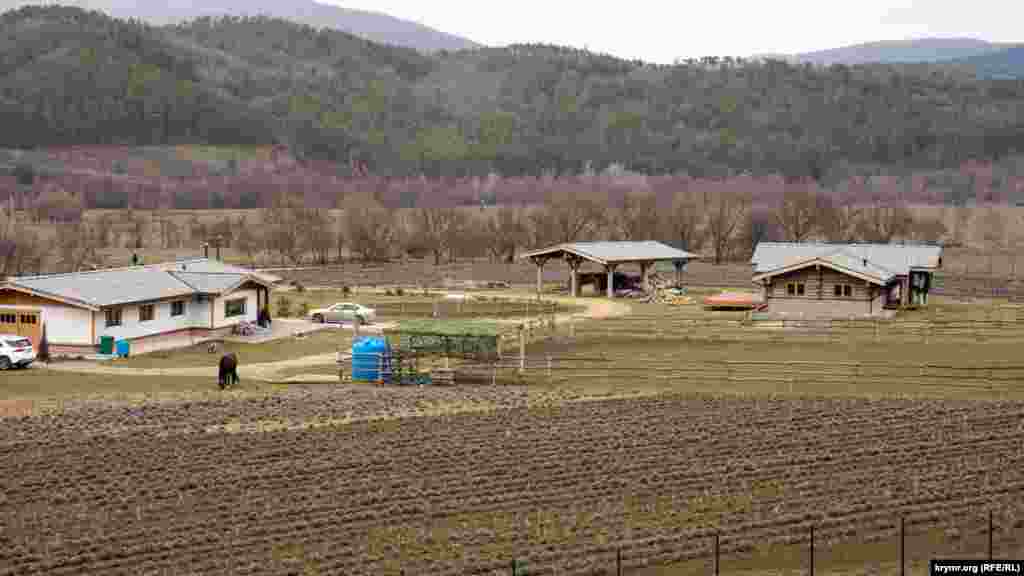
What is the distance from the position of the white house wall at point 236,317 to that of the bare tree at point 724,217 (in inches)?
1719

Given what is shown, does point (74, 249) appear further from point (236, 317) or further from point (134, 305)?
point (134, 305)

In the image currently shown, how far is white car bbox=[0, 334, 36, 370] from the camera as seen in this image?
39031mm

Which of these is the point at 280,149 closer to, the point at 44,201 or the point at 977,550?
the point at 44,201

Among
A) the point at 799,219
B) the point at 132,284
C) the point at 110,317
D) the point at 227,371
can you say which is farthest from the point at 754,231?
the point at 227,371

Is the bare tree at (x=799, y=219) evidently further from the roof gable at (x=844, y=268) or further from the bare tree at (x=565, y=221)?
the roof gable at (x=844, y=268)

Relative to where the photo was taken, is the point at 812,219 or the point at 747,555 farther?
the point at 812,219

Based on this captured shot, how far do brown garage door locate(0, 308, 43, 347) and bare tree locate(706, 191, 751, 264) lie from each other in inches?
2095

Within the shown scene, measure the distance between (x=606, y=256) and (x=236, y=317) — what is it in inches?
770

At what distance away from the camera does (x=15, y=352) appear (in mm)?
39156

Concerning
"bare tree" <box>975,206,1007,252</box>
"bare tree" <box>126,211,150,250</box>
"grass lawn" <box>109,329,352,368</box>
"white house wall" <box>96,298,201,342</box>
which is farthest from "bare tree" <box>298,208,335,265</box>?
"bare tree" <box>975,206,1007,252</box>

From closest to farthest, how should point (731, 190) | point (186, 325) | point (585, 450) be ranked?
point (585, 450)
point (186, 325)
point (731, 190)

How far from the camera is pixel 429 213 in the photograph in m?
99.3

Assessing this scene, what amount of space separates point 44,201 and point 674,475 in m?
96.5

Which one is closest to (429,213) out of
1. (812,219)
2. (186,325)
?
(812,219)
